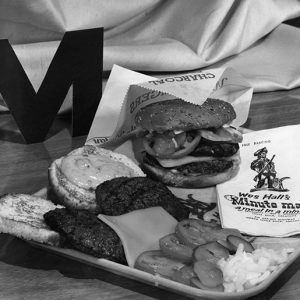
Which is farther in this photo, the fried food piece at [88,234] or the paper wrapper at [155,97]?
the paper wrapper at [155,97]

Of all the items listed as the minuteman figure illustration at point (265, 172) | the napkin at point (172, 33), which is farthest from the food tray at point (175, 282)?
the napkin at point (172, 33)

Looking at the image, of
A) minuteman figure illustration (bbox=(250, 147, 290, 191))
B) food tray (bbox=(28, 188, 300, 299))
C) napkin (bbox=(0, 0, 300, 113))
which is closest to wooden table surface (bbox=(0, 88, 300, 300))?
food tray (bbox=(28, 188, 300, 299))

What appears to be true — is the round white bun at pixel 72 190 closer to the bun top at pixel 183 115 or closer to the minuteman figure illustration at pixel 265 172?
the bun top at pixel 183 115

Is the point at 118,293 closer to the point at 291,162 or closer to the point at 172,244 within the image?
the point at 172,244

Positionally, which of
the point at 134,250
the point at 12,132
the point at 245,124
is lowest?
the point at 12,132

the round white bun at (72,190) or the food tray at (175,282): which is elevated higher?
the food tray at (175,282)

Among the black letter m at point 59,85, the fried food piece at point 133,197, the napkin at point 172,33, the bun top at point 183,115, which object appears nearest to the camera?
the fried food piece at point 133,197

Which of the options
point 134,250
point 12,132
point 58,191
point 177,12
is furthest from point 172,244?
point 177,12

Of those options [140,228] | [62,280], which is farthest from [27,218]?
[140,228]
